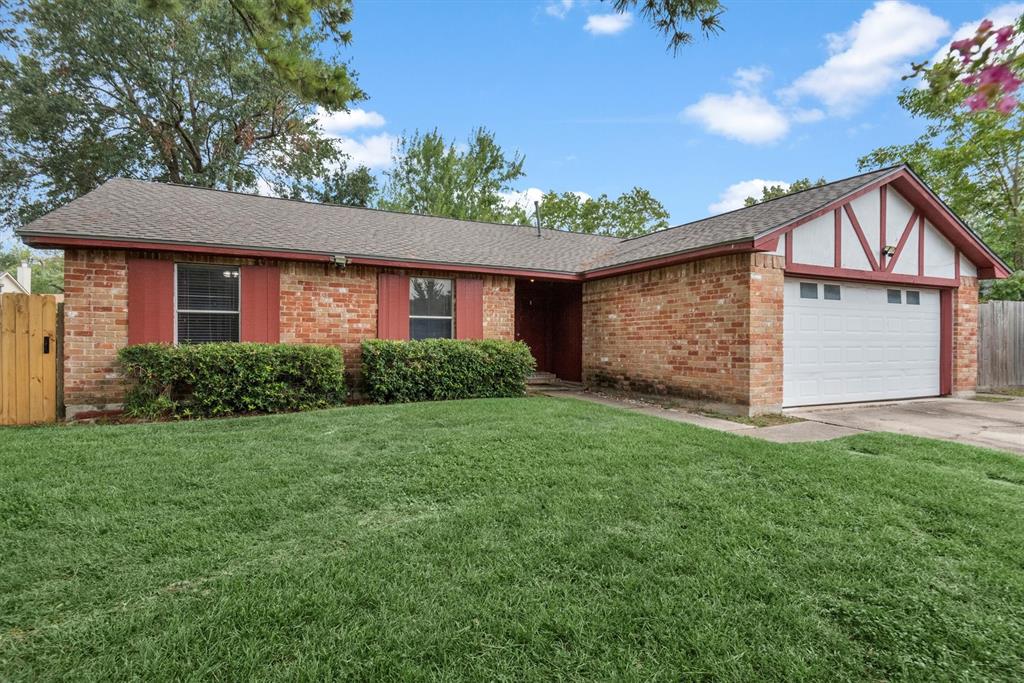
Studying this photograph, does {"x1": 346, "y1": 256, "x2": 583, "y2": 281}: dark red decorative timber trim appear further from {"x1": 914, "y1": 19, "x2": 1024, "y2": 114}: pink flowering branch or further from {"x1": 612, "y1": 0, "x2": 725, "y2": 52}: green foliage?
{"x1": 914, "y1": 19, "x2": 1024, "y2": 114}: pink flowering branch

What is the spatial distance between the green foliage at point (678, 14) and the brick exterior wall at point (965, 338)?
10155mm

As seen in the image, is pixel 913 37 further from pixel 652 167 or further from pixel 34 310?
pixel 652 167

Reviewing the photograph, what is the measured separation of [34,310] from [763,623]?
917cm

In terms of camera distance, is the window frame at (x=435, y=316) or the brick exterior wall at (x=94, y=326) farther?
the window frame at (x=435, y=316)

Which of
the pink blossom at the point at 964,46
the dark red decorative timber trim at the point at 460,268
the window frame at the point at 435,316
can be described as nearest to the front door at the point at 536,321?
the dark red decorative timber trim at the point at 460,268

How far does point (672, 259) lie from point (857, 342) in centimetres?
371

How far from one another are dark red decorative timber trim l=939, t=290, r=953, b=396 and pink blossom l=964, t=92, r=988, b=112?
11475mm

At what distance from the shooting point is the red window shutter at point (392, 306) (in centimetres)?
932

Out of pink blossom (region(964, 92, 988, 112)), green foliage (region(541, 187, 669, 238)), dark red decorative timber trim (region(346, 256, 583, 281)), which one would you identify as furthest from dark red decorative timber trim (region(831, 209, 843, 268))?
green foliage (region(541, 187, 669, 238))

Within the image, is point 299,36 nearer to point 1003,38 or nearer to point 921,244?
point 1003,38

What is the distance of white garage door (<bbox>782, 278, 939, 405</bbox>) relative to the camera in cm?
813

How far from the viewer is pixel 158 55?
17.6 meters

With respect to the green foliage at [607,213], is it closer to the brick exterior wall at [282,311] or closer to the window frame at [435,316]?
the brick exterior wall at [282,311]

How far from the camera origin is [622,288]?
1014 cm
